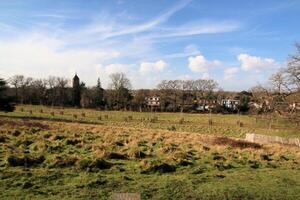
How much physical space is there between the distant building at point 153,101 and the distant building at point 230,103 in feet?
58.6

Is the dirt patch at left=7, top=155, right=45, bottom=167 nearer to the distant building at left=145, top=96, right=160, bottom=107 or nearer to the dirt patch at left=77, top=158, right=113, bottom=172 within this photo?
the dirt patch at left=77, top=158, right=113, bottom=172

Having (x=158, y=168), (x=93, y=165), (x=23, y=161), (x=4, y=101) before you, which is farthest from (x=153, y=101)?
(x=23, y=161)

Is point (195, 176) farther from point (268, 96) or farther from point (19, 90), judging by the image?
point (19, 90)

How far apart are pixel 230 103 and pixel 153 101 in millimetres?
21179

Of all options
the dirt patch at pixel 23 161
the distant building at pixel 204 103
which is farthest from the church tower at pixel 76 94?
the dirt patch at pixel 23 161

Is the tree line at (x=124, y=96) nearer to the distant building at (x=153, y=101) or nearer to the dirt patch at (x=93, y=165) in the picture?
the distant building at (x=153, y=101)

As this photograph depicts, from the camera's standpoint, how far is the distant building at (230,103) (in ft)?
266

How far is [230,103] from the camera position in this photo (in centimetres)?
8475

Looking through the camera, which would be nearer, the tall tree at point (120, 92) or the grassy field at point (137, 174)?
the grassy field at point (137, 174)

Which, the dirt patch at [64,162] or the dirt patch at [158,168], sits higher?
the dirt patch at [64,162]

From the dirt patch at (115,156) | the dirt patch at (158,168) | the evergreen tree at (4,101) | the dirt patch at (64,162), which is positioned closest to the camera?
the dirt patch at (64,162)

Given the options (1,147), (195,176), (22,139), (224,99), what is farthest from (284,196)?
(224,99)

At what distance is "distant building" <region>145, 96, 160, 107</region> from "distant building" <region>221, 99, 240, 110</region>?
703 inches

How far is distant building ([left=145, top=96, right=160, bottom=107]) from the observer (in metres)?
81.5
